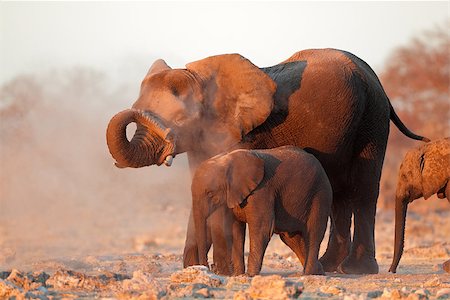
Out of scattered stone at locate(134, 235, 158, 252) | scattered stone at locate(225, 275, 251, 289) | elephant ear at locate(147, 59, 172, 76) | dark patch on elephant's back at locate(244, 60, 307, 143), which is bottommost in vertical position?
scattered stone at locate(225, 275, 251, 289)

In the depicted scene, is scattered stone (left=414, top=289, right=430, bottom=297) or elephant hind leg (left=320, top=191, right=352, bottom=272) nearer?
scattered stone (left=414, top=289, right=430, bottom=297)

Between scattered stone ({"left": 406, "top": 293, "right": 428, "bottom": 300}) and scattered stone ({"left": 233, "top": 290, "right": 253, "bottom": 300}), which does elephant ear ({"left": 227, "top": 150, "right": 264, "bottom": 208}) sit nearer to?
scattered stone ({"left": 233, "top": 290, "right": 253, "bottom": 300})

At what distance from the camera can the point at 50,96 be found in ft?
40.6

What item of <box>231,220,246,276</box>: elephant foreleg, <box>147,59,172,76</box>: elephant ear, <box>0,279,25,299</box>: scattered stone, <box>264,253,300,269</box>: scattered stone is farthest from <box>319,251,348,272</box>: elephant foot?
<box>0,279,25,299</box>: scattered stone

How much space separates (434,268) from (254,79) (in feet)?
8.59

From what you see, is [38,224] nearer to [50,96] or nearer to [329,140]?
[50,96]

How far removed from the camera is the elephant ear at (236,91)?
9.19 m

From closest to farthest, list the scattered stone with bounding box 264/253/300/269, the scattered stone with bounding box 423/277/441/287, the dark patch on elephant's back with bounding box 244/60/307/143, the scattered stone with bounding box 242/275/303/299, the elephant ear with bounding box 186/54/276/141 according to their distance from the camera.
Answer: the scattered stone with bounding box 242/275/303/299, the scattered stone with bounding box 423/277/441/287, the elephant ear with bounding box 186/54/276/141, the dark patch on elephant's back with bounding box 244/60/307/143, the scattered stone with bounding box 264/253/300/269

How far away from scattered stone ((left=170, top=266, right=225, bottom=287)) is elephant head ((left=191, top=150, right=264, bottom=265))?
477 mm

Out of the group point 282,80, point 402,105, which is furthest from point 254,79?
point 402,105

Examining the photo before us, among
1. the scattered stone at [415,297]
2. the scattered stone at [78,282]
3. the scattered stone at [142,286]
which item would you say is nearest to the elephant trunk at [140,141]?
the scattered stone at [78,282]

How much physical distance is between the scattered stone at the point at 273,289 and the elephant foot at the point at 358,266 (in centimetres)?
309

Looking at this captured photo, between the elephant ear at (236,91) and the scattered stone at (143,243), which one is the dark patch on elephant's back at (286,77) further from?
the scattered stone at (143,243)

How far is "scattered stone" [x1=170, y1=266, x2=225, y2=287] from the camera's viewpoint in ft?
24.9
